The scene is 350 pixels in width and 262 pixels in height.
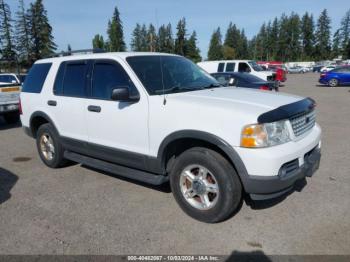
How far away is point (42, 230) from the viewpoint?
3.48 meters

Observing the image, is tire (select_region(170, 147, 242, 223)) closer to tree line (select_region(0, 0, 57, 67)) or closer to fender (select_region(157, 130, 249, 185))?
fender (select_region(157, 130, 249, 185))

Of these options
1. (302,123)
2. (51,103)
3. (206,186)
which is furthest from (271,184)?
(51,103)

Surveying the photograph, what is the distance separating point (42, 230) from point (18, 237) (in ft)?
0.81

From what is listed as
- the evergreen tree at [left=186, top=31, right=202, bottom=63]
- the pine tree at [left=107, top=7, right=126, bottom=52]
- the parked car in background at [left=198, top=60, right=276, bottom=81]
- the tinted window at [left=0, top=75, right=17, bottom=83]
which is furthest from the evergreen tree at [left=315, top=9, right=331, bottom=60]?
the tinted window at [left=0, top=75, right=17, bottom=83]

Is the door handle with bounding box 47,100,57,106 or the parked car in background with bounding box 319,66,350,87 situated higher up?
the door handle with bounding box 47,100,57,106

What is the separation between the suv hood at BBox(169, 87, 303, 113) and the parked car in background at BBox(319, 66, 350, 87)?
21824 millimetres

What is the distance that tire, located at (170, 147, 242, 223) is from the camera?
3.30 meters

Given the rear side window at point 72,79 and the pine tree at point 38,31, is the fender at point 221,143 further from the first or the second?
the pine tree at point 38,31

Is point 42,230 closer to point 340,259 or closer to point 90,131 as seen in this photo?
point 90,131

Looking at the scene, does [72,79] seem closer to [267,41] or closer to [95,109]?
[95,109]

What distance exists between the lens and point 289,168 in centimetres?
322

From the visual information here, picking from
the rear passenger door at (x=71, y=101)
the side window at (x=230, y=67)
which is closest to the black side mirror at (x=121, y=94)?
the rear passenger door at (x=71, y=101)

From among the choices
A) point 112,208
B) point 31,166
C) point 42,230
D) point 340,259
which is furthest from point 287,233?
point 31,166

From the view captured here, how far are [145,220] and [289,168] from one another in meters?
1.75
